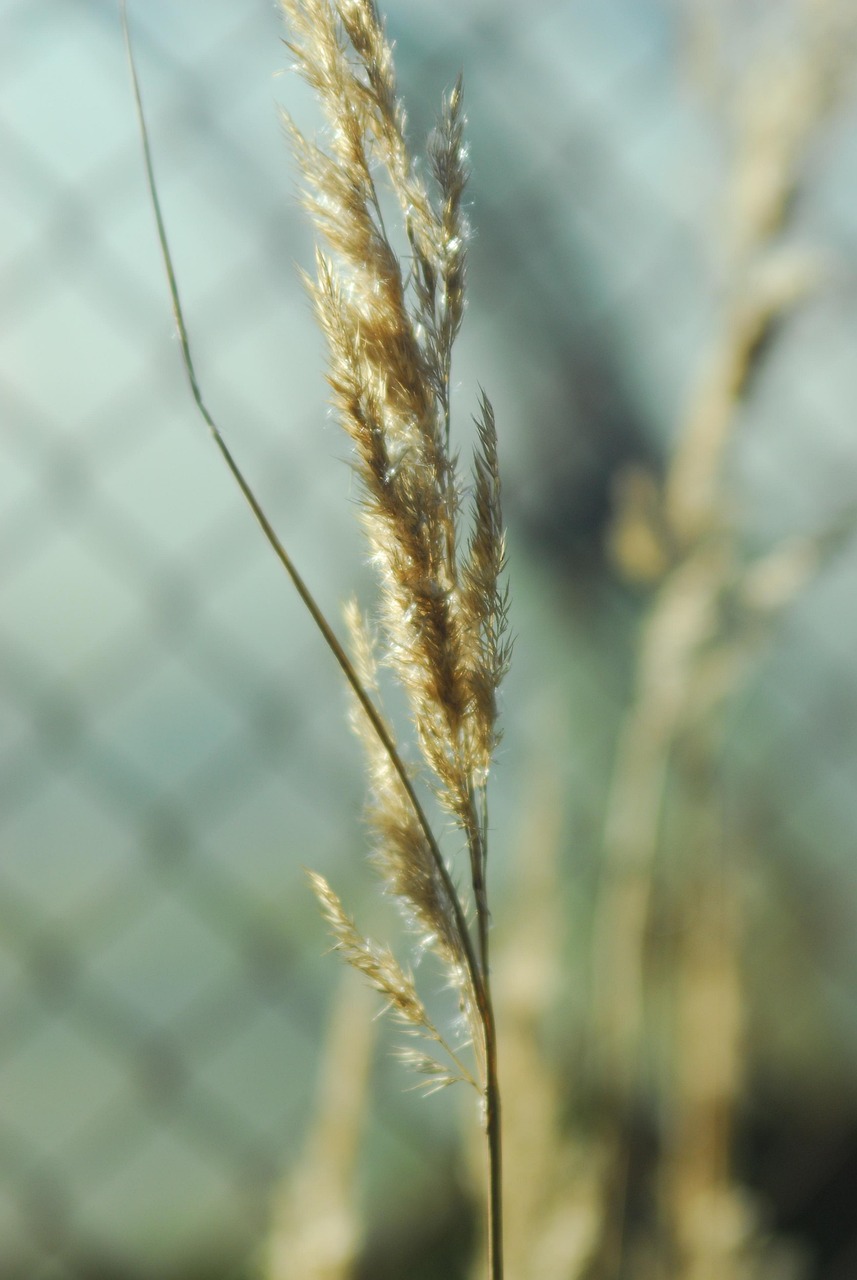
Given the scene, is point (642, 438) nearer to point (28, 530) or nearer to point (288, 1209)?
point (28, 530)

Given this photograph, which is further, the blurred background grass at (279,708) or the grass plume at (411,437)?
the blurred background grass at (279,708)

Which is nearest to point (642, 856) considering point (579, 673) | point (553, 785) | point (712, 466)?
point (553, 785)

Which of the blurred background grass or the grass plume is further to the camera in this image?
the blurred background grass

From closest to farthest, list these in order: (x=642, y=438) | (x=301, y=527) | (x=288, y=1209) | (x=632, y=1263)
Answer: (x=288, y=1209)
(x=632, y=1263)
(x=301, y=527)
(x=642, y=438)

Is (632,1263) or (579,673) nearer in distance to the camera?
(632,1263)

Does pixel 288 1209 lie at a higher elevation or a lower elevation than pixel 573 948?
lower

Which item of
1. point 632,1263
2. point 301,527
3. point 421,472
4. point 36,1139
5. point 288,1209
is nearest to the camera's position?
point 421,472

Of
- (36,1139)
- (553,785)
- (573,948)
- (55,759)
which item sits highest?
(55,759)

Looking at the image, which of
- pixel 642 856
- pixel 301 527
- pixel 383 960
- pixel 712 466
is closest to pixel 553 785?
pixel 642 856

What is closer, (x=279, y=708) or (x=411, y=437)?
(x=411, y=437)

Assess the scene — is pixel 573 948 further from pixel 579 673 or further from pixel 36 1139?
pixel 36 1139
